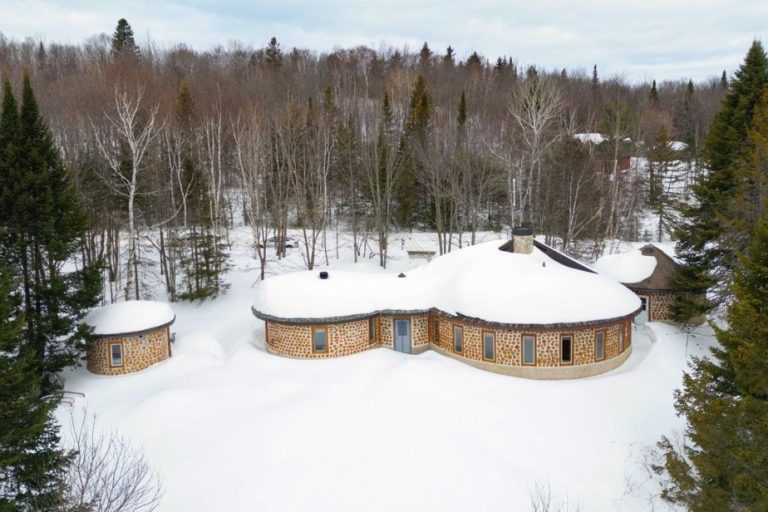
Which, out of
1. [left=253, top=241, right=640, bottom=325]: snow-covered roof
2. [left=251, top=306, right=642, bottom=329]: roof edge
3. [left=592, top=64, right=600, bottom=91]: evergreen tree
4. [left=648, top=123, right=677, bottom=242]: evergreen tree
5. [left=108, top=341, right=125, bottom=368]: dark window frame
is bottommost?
[left=108, top=341, right=125, bottom=368]: dark window frame

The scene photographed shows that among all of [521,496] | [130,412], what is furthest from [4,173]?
[521,496]

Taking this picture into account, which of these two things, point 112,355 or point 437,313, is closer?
point 112,355

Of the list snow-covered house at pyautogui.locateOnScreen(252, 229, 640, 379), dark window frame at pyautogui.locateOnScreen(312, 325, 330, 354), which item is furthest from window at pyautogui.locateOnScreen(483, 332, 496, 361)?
dark window frame at pyautogui.locateOnScreen(312, 325, 330, 354)

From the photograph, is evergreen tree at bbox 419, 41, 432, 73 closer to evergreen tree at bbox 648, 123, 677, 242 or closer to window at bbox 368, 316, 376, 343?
evergreen tree at bbox 648, 123, 677, 242

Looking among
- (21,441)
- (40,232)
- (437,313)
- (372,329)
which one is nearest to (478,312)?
(437,313)

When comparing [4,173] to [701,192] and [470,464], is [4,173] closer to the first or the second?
[470,464]

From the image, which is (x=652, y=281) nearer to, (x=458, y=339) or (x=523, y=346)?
(x=523, y=346)
